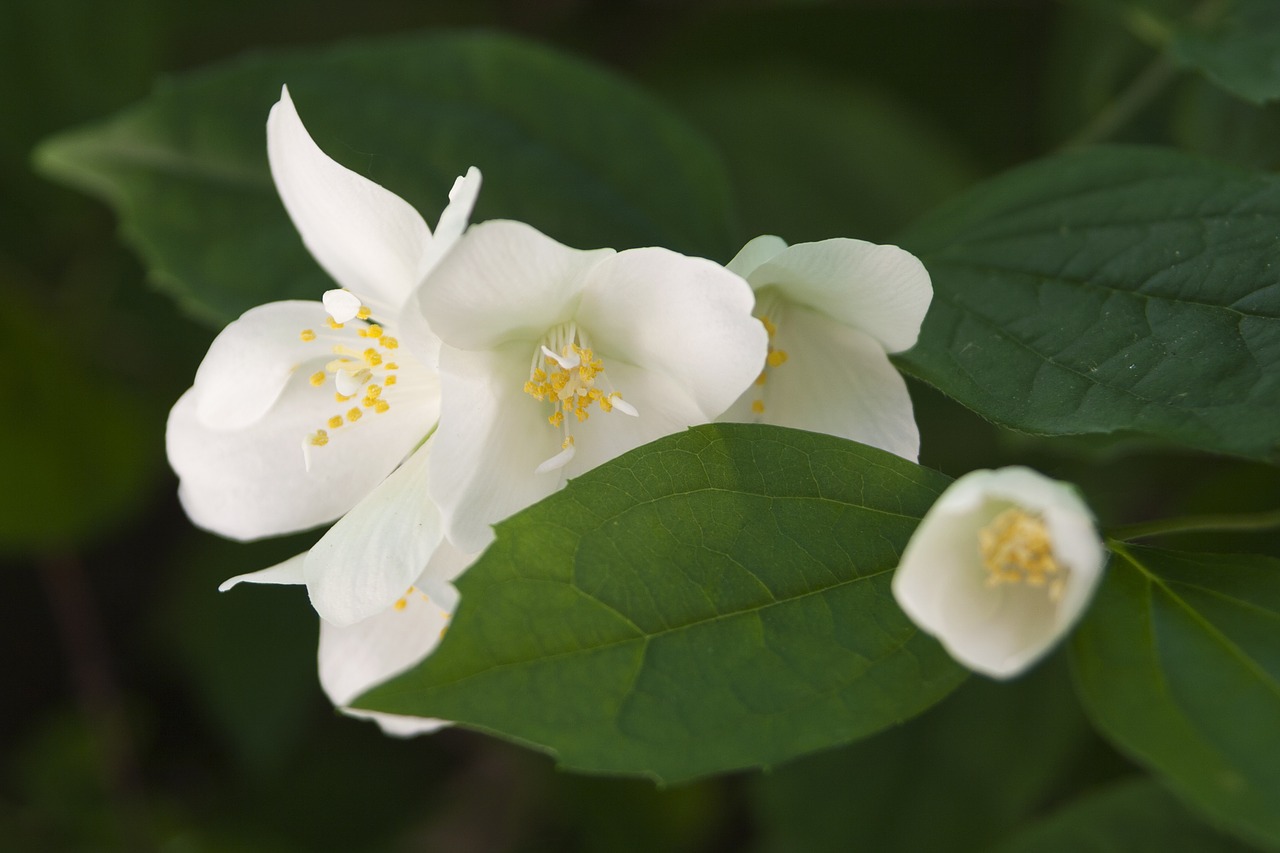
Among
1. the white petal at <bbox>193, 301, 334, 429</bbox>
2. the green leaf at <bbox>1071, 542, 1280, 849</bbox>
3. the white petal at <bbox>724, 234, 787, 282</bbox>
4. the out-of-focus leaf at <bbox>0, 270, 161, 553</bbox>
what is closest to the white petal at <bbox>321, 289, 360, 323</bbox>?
the white petal at <bbox>193, 301, 334, 429</bbox>

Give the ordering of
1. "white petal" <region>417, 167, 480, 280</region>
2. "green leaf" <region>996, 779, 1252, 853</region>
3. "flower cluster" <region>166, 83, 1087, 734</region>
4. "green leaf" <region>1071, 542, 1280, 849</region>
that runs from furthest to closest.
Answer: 1. "green leaf" <region>996, 779, 1252, 853</region>
2. "flower cluster" <region>166, 83, 1087, 734</region>
3. "white petal" <region>417, 167, 480, 280</region>
4. "green leaf" <region>1071, 542, 1280, 849</region>

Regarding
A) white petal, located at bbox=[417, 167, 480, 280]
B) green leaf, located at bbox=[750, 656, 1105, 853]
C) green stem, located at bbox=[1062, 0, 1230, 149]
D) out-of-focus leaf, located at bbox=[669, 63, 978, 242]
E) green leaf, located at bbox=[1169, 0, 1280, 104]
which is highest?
green leaf, located at bbox=[1169, 0, 1280, 104]

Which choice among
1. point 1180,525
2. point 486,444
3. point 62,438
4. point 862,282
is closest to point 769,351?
point 862,282

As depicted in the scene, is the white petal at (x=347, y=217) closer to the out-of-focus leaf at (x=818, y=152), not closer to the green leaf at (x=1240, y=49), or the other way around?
the green leaf at (x=1240, y=49)

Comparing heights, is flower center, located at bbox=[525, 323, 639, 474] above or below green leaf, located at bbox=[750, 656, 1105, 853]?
above

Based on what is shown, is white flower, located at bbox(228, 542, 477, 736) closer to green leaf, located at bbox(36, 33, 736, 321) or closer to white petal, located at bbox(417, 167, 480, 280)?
white petal, located at bbox(417, 167, 480, 280)

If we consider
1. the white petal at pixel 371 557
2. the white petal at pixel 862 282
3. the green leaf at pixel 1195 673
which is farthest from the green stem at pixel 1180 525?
the white petal at pixel 371 557

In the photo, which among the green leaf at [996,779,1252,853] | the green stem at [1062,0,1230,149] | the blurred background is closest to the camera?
the green leaf at [996,779,1252,853]

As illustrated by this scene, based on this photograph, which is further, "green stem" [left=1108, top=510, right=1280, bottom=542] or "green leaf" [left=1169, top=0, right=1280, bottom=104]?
"green leaf" [left=1169, top=0, right=1280, bottom=104]
